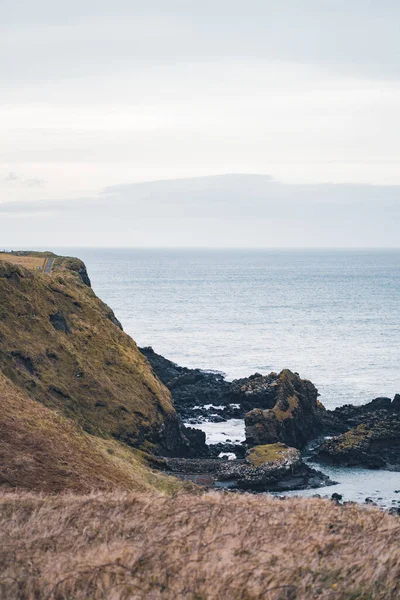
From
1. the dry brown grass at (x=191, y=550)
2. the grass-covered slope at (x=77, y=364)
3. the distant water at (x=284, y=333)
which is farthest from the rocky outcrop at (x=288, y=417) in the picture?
the dry brown grass at (x=191, y=550)

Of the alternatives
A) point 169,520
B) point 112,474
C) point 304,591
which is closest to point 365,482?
point 112,474

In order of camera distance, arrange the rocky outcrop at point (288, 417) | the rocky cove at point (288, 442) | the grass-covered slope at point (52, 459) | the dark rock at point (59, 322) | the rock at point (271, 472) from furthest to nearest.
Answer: the dark rock at point (59, 322) → the rocky outcrop at point (288, 417) → the rocky cove at point (288, 442) → the rock at point (271, 472) → the grass-covered slope at point (52, 459)

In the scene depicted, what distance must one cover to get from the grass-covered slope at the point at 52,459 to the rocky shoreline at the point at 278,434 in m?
7.17

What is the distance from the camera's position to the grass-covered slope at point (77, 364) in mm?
44375

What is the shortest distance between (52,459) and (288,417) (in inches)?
1201

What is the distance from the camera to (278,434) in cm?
5191

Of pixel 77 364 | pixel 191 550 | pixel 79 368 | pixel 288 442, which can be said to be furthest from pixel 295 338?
pixel 191 550

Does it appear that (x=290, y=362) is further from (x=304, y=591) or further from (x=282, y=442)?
A: (x=304, y=591)

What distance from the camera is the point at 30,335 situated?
48.2 metres

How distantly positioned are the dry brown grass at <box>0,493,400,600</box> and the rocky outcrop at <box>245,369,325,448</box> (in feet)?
112

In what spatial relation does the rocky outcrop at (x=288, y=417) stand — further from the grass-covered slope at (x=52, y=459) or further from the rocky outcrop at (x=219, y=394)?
the grass-covered slope at (x=52, y=459)

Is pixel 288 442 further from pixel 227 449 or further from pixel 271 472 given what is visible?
pixel 271 472

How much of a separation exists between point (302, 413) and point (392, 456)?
352 inches

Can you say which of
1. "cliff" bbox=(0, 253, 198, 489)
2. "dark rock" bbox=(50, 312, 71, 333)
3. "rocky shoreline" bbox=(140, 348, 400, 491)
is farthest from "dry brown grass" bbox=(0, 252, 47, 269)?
"dark rock" bbox=(50, 312, 71, 333)
